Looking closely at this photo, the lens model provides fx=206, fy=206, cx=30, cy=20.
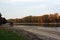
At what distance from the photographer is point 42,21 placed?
6511 inches

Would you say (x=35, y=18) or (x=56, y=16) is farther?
(x=35, y=18)

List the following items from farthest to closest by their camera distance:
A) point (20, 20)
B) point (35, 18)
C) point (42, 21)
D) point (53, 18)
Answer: point (20, 20) < point (35, 18) < point (42, 21) < point (53, 18)

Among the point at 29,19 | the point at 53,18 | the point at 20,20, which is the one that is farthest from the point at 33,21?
the point at 53,18

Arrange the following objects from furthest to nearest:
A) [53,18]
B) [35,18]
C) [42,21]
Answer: [35,18]
[42,21]
[53,18]

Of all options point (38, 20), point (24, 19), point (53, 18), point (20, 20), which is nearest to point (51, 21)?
point (53, 18)

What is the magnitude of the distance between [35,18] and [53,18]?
28.5 metres

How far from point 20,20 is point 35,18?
2264cm

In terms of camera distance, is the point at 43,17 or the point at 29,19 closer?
the point at 43,17

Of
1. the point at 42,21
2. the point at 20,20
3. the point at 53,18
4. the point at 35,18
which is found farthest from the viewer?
the point at 20,20

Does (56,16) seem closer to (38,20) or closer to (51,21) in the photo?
(51,21)

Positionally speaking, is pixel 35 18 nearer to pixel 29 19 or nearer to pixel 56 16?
pixel 29 19

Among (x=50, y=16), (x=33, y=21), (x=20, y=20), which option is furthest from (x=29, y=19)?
(x=50, y=16)

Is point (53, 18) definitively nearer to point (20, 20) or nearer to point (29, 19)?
point (29, 19)

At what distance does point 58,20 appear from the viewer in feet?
514
